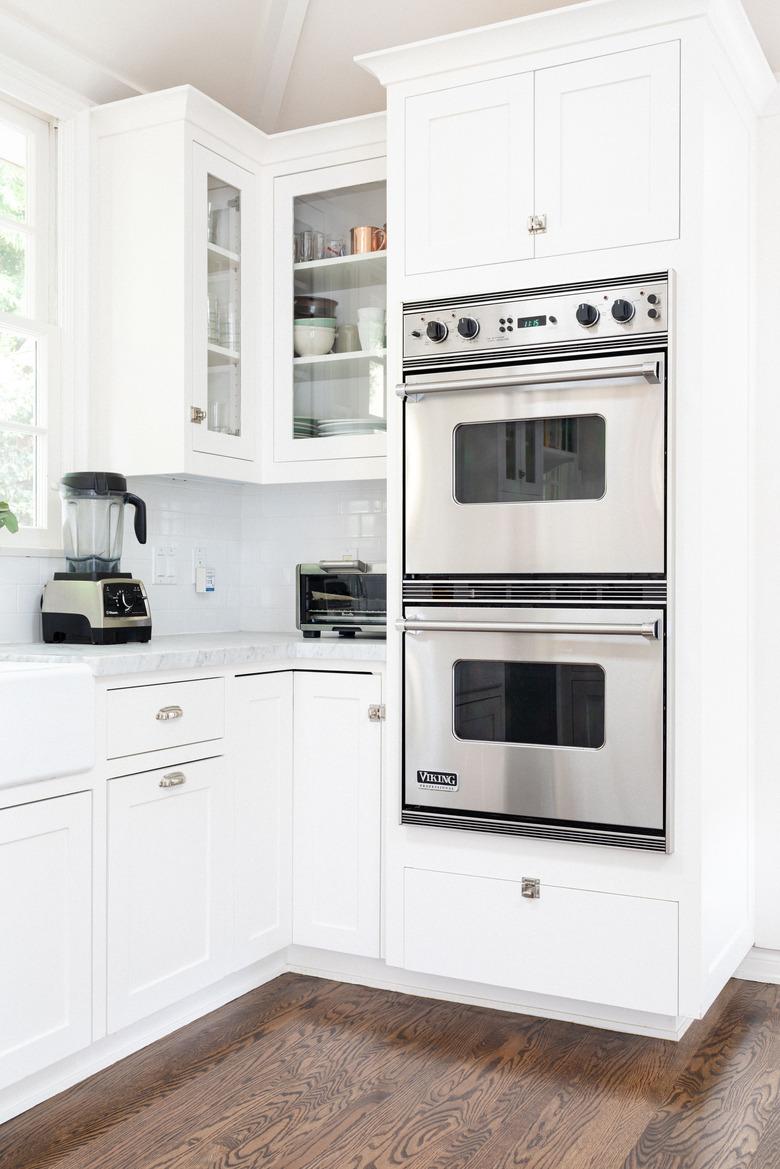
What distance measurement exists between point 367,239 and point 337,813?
1647mm

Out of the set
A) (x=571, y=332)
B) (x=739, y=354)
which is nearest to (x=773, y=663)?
(x=739, y=354)

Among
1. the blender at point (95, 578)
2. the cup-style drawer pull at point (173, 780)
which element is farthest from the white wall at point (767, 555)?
the blender at point (95, 578)

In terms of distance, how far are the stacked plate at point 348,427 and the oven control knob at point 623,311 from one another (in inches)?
33.1

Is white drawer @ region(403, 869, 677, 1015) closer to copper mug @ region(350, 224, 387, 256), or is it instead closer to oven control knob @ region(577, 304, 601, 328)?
oven control knob @ region(577, 304, 601, 328)

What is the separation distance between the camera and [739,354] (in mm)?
2779

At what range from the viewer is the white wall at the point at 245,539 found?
3354 millimetres

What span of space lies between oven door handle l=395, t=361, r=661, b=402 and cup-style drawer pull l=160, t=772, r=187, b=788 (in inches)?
42.3

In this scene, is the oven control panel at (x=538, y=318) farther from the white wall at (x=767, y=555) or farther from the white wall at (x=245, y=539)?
the white wall at (x=245, y=539)

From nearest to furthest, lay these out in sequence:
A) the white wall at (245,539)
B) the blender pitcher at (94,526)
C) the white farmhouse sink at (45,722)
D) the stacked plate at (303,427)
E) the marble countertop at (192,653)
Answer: the white farmhouse sink at (45,722) → the marble countertop at (192,653) → the blender pitcher at (94,526) → the stacked plate at (303,427) → the white wall at (245,539)

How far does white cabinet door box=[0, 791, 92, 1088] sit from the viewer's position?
2.07 metres

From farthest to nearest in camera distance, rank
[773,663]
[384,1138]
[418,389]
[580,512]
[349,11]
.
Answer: [349,11]
[773,663]
[418,389]
[580,512]
[384,1138]

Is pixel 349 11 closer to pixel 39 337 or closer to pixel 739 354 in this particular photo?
pixel 39 337

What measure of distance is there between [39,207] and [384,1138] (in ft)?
8.28

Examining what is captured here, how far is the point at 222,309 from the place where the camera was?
10.2 ft
